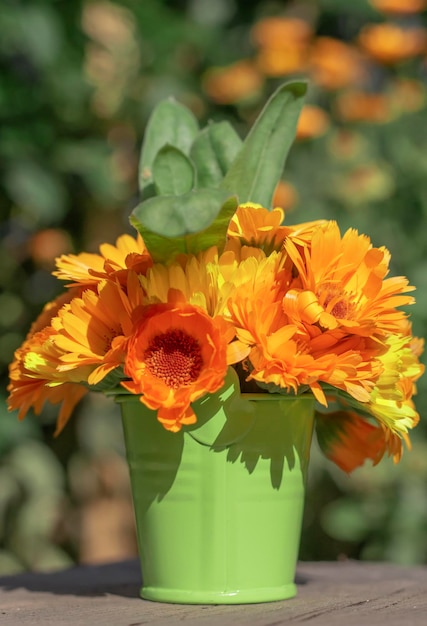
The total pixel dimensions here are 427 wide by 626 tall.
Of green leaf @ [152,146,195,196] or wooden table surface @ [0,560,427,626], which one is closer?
wooden table surface @ [0,560,427,626]

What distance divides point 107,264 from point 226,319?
0.13 metres

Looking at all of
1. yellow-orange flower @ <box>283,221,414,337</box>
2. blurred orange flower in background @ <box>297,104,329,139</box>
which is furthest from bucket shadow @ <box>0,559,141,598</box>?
blurred orange flower in background @ <box>297,104,329,139</box>

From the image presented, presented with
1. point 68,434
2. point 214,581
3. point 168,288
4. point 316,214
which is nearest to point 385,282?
point 168,288

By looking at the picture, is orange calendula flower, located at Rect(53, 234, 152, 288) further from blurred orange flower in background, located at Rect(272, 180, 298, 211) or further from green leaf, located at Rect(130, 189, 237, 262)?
blurred orange flower in background, located at Rect(272, 180, 298, 211)

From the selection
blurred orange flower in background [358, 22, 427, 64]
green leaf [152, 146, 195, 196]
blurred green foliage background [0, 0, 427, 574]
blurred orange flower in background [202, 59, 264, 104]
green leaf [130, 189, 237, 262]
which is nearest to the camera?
green leaf [130, 189, 237, 262]

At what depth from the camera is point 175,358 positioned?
34.9 inches

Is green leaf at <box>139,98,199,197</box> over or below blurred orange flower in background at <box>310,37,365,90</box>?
below

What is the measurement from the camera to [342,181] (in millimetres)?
2135

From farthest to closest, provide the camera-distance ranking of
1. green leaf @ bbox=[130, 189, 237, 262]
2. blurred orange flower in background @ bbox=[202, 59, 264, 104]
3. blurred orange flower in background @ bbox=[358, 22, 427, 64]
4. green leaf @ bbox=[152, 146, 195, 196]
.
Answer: blurred orange flower in background @ bbox=[202, 59, 264, 104] < blurred orange flower in background @ bbox=[358, 22, 427, 64] < green leaf @ bbox=[152, 146, 195, 196] < green leaf @ bbox=[130, 189, 237, 262]

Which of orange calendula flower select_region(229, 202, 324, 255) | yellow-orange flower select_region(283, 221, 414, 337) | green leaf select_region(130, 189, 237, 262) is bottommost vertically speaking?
yellow-orange flower select_region(283, 221, 414, 337)

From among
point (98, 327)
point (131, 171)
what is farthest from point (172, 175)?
point (131, 171)

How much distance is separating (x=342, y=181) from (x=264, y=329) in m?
1.30

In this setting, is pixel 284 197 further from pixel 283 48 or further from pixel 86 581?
pixel 86 581

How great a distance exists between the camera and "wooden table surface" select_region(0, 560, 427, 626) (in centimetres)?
86
